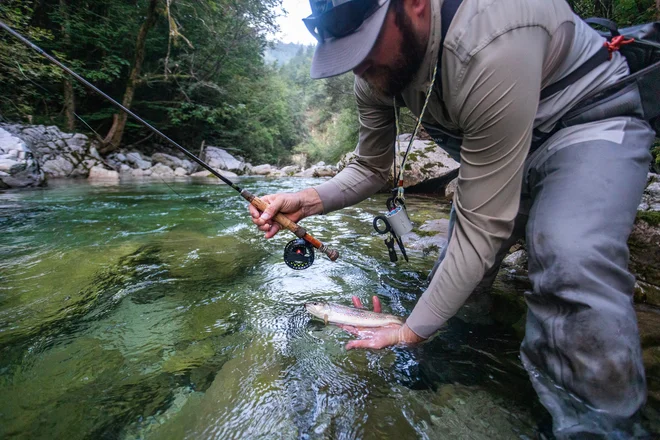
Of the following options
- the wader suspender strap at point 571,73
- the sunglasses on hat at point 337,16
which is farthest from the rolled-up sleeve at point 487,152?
the sunglasses on hat at point 337,16

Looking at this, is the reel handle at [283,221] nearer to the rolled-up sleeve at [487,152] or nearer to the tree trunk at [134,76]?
the rolled-up sleeve at [487,152]

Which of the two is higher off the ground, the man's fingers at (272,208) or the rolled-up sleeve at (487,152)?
the rolled-up sleeve at (487,152)

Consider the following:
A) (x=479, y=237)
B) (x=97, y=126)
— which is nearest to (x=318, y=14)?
(x=479, y=237)

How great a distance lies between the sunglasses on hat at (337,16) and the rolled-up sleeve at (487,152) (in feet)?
1.61

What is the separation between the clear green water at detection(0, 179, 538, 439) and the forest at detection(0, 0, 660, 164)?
6.50 metres

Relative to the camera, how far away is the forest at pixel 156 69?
10752mm

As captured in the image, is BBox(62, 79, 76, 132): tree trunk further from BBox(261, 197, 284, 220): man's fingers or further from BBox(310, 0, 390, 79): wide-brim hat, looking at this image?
BBox(310, 0, 390, 79): wide-brim hat

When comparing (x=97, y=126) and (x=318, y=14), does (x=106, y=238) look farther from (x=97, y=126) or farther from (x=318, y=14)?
(x=97, y=126)

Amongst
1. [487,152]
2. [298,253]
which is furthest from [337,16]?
[298,253]

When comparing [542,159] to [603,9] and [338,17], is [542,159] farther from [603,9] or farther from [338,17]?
[603,9]

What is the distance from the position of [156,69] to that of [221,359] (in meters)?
20.8

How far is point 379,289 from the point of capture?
2.87m

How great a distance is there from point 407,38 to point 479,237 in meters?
0.94

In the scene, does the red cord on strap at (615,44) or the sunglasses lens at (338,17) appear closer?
the sunglasses lens at (338,17)
